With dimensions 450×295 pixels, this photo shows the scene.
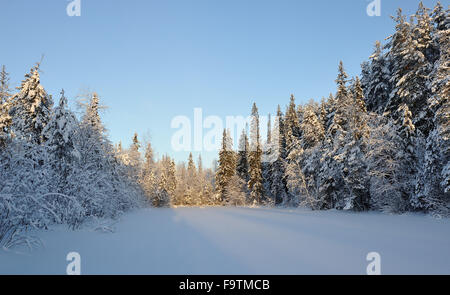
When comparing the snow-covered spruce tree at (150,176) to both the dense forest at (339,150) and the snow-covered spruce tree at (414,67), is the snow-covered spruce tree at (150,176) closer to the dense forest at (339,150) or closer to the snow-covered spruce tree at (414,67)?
the dense forest at (339,150)

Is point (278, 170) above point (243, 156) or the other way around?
the other way around

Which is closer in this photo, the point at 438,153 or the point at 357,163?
the point at 438,153

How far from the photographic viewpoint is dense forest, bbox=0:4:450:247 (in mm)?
6551

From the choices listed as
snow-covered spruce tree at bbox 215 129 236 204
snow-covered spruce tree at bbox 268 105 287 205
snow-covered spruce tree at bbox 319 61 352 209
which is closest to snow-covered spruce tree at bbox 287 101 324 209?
snow-covered spruce tree at bbox 319 61 352 209

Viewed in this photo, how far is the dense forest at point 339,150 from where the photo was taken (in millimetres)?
6551

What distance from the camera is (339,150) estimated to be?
838 inches

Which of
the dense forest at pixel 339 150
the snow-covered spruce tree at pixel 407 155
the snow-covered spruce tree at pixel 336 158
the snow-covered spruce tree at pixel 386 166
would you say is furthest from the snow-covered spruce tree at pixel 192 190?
the snow-covered spruce tree at pixel 407 155

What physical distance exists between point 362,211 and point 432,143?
762cm

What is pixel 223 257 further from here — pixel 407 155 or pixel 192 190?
pixel 192 190

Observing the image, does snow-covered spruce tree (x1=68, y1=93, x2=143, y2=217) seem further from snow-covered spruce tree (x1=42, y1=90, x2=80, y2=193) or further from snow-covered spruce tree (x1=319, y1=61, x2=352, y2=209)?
snow-covered spruce tree (x1=319, y1=61, x2=352, y2=209)

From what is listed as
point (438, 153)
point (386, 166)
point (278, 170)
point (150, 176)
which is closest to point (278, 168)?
point (278, 170)

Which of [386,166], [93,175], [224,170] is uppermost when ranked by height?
[386,166]
